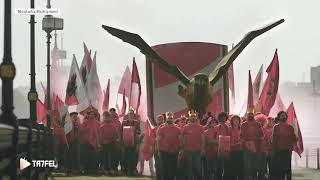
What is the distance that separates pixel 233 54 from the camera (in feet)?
81.1

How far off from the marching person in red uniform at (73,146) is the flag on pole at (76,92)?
4.18 metres

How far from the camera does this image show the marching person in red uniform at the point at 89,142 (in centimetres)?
2267

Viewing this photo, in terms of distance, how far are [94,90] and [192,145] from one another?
12.4 metres

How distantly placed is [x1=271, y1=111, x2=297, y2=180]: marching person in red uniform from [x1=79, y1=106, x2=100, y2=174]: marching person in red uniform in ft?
19.1

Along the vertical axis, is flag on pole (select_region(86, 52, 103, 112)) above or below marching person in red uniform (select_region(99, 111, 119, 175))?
above

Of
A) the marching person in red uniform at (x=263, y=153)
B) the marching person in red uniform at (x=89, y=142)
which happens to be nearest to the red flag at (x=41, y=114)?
the marching person in red uniform at (x=89, y=142)

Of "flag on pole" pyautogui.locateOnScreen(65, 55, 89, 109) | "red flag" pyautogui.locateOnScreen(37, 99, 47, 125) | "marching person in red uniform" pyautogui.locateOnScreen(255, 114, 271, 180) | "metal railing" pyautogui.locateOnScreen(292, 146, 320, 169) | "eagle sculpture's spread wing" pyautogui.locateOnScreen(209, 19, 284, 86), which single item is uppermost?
"eagle sculpture's spread wing" pyautogui.locateOnScreen(209, 19, 284, 86)

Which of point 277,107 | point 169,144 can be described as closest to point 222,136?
point 169,144

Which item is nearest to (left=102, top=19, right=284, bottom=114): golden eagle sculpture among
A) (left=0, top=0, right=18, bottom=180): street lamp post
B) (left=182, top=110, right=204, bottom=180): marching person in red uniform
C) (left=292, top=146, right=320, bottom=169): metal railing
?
(left=292, top=146, right=320, bottom=169): metal railing

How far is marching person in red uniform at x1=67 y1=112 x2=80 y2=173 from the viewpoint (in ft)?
77.5

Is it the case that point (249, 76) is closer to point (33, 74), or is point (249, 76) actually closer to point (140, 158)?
point (140, 158)

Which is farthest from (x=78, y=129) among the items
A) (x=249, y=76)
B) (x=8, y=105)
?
(x=8, y=105)

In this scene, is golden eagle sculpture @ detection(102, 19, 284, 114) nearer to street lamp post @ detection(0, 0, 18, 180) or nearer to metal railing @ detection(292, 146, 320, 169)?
metal railing @ detection(292, 146, 320, 169)

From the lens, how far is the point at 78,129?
76.8ft
